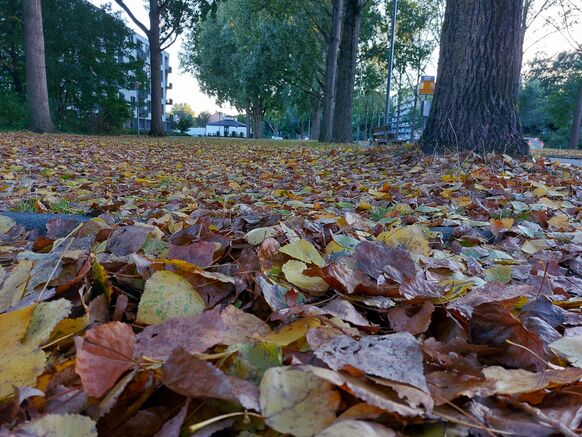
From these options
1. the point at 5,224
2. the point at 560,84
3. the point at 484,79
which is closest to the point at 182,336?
the point at 5,224

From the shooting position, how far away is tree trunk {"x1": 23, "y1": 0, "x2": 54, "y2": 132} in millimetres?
12547

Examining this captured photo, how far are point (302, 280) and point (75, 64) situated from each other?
2456 cm

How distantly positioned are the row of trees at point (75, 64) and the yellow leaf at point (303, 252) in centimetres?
2140

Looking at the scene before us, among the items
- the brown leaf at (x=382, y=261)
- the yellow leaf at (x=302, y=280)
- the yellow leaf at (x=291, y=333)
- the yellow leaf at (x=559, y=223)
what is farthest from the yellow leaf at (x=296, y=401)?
the yellow leaf at (x=559, y=223)

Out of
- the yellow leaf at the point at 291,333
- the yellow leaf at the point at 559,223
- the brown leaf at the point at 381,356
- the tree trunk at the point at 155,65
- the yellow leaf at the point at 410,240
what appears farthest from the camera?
the tree trunk at the point at 155,65

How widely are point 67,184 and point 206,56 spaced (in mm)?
30819

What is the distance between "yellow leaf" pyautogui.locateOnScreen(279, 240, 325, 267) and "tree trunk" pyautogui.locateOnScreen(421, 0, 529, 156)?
4041mm

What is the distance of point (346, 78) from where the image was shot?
549 inches

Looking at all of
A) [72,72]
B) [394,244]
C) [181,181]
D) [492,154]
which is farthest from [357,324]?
[72,72]

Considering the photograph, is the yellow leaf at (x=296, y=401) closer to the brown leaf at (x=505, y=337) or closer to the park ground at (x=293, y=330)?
the park ground at (x=293, y=330)

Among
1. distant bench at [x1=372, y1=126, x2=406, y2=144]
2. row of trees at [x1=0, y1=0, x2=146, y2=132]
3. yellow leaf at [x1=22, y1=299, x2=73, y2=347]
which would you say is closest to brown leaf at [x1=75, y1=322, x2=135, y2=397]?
yellow leaf at [x1=22, y1=299, x2=73, y2=347]

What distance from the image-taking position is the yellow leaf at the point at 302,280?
1.15 meters

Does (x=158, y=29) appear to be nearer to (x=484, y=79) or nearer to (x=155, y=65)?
(x=155, y=65)

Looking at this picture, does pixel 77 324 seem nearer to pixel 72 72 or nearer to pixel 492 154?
pixel 492 154
